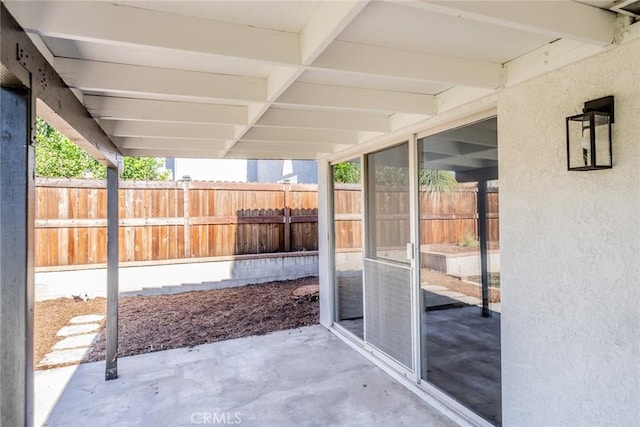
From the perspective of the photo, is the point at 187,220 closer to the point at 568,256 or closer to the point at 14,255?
the point at 14,255

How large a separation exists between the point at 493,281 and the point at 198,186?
6308 millimetres

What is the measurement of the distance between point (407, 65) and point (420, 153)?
1257mm

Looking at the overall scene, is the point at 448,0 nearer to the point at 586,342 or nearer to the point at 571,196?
the point at 571,196

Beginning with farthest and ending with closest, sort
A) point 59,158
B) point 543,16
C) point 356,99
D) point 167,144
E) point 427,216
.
→ point 59,158 < point 167,144 < point 427,216 < point 356,99 < point 543,16

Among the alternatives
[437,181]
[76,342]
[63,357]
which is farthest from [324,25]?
[76,342]

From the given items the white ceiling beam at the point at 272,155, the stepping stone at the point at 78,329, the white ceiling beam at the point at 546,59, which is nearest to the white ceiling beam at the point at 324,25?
the white ceiling beam at the point at 546,59

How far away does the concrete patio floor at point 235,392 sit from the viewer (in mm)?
2846

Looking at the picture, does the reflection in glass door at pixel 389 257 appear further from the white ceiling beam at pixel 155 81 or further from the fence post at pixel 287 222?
the fence post at pixel 287 222

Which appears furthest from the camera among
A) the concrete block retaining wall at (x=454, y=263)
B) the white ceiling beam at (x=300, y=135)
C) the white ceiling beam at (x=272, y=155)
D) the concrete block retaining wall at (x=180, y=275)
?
the concrete block retaining wall at (x=180, y=275)

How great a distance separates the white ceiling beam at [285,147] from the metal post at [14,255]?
2.49 meters

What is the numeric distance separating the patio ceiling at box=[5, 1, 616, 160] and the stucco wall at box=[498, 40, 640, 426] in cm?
20

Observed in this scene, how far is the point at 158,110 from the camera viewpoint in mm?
2754

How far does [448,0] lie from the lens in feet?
4.41

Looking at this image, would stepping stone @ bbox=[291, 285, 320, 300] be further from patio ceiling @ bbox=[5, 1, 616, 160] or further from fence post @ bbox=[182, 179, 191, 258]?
patio ceiling @ bbox=[5, 1, 616, 160]
